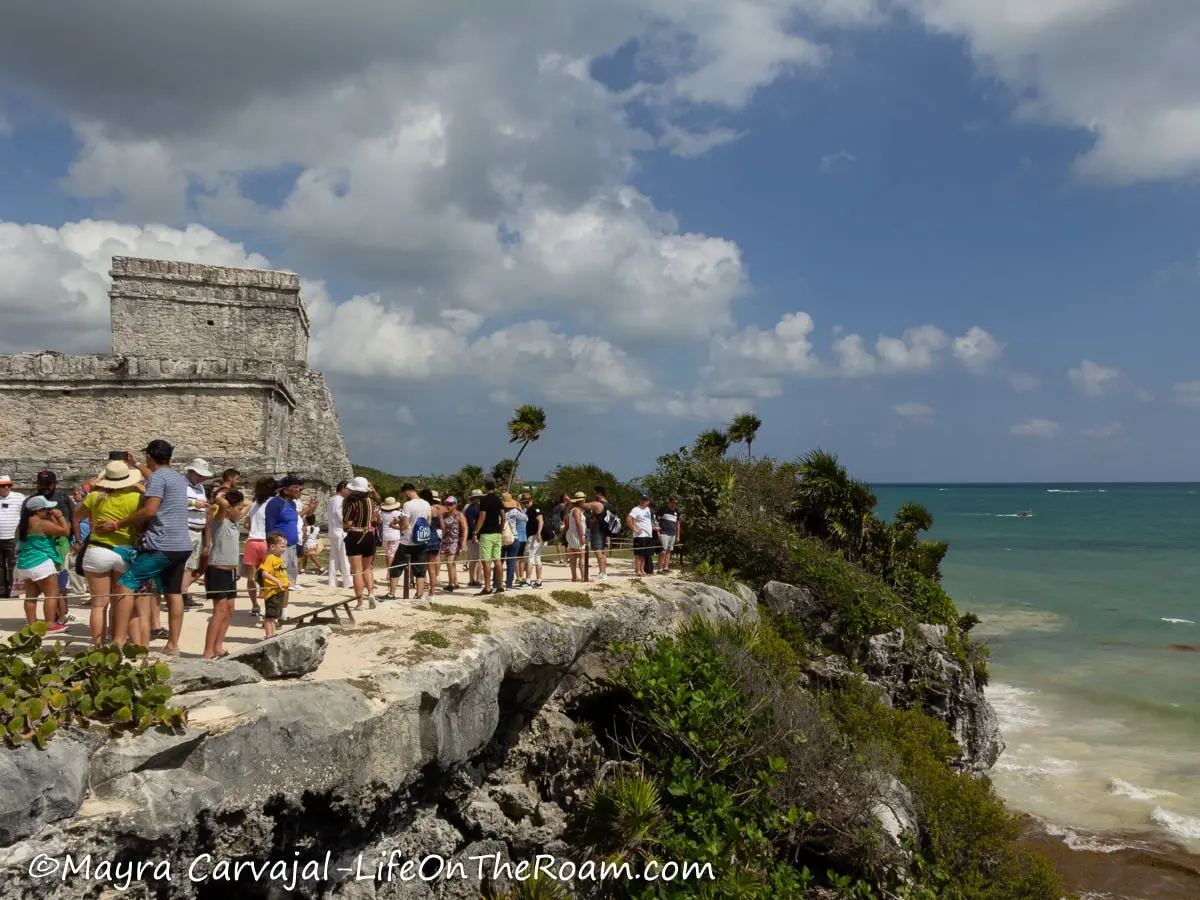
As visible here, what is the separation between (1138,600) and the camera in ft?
113

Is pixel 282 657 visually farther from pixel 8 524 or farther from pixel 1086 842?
pixel 1086 842

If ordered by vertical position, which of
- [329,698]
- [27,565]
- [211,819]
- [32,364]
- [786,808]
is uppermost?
[32,364]

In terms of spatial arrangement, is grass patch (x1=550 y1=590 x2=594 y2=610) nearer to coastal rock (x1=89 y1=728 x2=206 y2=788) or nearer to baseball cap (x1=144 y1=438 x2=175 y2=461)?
baseball cap (x1=144 y1=438 x2=175 y2=461)

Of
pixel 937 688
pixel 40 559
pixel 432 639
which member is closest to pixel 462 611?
pixel 432 639

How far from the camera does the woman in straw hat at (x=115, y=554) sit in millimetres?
5898

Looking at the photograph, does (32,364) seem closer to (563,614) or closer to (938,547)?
(563,614)

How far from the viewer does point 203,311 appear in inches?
860

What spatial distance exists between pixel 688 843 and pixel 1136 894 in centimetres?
780

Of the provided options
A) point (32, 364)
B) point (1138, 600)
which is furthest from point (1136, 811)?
point (1138, 600)

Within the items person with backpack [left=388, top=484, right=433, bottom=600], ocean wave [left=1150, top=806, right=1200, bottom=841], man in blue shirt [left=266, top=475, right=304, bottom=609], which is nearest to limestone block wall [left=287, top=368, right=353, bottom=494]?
person with backpack [left=388, top=484, right=433, bottom=600]

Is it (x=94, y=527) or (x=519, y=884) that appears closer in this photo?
(x=94, y=527)

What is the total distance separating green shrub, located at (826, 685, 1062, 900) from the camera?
929 cm

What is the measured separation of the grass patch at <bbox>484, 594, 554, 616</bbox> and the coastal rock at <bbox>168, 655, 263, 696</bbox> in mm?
3781

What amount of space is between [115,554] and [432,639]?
2.59m
